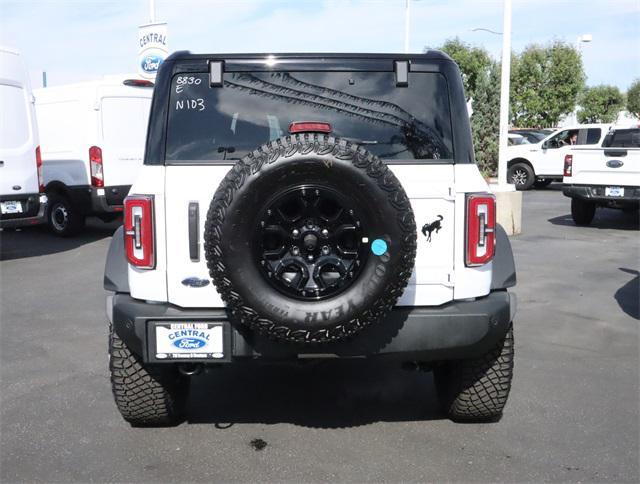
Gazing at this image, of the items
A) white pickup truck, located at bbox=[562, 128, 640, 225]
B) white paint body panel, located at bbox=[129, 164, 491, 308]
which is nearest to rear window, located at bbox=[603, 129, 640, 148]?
white pickup truck, located at bbox=[562, 128, 640, 225]

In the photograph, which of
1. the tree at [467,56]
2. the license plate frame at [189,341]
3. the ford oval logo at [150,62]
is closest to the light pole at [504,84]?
the ford oval logo at [150,62]

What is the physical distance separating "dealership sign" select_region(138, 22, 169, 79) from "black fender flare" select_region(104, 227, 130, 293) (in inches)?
446

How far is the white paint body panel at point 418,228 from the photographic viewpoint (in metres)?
3.45

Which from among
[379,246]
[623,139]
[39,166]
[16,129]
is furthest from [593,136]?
[379,246]

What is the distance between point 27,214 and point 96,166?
178cm

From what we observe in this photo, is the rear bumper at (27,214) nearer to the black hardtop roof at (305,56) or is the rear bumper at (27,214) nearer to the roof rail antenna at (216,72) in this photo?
the black hardtop roof at (305,56)

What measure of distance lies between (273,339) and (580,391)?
2.33 meters

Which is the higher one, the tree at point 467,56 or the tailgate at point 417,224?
the tree at point 467,56

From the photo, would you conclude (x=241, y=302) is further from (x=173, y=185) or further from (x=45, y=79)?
(x=45, y=79)

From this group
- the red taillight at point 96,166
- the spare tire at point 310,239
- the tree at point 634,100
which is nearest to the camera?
the spare tire at point 310,239

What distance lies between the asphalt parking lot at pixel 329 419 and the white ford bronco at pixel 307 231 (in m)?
0.28

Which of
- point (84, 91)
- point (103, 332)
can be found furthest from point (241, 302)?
point (84, 91)

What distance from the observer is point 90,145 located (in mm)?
11359

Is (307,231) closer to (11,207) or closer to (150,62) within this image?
(11,207)
